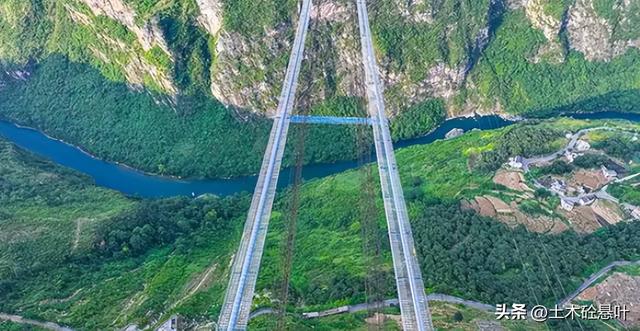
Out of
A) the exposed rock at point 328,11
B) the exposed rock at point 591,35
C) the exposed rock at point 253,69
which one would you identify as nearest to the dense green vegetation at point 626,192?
the exposed rock at point 591,35

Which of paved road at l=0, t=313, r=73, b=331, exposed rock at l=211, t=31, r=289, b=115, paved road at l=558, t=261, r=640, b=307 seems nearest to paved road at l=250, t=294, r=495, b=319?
paved road at l=558, t=261, r=640, b=307

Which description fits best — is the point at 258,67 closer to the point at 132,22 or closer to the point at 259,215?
the point at 132,22

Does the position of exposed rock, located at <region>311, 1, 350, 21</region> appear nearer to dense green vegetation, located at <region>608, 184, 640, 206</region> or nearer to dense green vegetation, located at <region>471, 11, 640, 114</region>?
dense green vegetation, located at <region>471, 11, 640, 114</region>

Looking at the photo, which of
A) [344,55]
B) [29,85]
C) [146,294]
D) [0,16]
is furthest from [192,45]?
[146,294]

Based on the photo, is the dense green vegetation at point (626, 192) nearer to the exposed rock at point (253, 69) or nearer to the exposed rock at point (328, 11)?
the exposed rock at point (328, 11)

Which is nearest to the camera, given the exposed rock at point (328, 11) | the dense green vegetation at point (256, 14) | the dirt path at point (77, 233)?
the dirt path at point (77, 233)

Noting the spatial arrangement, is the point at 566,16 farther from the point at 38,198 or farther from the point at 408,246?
the point at 38,198

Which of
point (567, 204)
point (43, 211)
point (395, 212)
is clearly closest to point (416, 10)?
point (567, 204)
